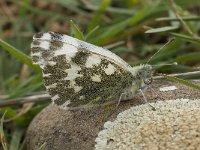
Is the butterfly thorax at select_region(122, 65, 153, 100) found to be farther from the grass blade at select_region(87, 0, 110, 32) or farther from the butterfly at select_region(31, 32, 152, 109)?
the grass blade at select_region(87, 0, 110, 32)

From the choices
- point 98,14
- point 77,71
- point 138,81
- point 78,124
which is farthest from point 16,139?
point 98,14

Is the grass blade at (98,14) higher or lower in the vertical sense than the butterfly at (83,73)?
higher

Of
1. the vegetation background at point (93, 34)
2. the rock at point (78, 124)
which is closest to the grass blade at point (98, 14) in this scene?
the vegetation background at point (93, 34)

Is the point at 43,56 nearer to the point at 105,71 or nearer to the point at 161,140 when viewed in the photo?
the point at 105,71

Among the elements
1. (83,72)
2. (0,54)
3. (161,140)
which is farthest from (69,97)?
(0,54)

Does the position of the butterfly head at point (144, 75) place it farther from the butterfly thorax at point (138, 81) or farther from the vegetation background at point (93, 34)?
the vegetation background at point (93, 34)
